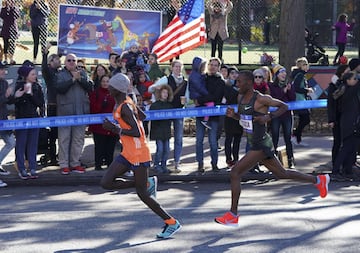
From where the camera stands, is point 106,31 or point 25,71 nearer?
point 25,71

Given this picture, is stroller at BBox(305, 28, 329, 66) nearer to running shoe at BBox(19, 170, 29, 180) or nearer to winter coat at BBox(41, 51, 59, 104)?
winter coat at BBox(41, 51, 59, 104)

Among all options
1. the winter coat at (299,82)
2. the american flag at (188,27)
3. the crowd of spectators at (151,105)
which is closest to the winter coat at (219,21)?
the american flag at (188,27)

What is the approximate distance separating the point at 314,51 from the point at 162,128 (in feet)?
40.7

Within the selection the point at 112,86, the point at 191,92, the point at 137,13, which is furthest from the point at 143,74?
the point at 112,86

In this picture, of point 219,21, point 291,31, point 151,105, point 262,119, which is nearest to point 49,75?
point 151,105

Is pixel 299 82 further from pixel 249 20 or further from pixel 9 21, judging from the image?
pixel 9 21

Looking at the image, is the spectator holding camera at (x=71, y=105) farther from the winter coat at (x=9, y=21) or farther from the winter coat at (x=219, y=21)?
the winter coat at (x=219, y=21)

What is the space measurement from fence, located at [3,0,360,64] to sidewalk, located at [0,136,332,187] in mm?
4596

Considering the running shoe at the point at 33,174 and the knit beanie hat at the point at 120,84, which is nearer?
the knit beanie hat at the point at 120,84

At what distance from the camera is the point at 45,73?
1207 centimetres

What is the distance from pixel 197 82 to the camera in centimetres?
1223

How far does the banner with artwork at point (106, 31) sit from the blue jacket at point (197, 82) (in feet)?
15.0

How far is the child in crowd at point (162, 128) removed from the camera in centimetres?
1217

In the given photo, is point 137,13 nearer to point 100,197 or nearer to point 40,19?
point 40,19
